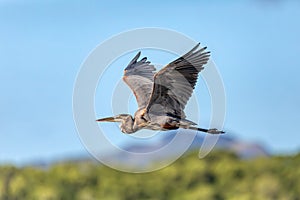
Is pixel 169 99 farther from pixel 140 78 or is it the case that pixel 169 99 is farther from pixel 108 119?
pixel 140 78

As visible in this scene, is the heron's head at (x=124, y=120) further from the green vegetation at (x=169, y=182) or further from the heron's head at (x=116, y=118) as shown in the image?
the green vegetation at (x=169, y=182)

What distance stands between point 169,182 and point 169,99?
3189 inches

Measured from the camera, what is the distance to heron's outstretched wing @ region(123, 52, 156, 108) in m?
23.0

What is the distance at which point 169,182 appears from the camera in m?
103

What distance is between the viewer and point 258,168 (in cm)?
10975

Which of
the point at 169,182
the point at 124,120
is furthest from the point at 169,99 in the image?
the point at 169,182

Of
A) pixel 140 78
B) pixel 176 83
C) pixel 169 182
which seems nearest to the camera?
pixel 176 83

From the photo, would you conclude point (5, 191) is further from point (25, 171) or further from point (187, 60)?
point (187, 60)

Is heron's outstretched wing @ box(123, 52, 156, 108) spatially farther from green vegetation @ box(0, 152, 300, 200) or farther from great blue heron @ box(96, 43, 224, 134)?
green vegetation @ box(0, 152, 300, 200)

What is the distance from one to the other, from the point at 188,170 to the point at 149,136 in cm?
8183

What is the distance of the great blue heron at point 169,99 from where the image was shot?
2200 centimetres

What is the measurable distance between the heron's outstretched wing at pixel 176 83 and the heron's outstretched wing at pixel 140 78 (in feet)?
1.13

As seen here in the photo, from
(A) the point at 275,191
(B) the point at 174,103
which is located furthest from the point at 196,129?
(A) the point at 275,191

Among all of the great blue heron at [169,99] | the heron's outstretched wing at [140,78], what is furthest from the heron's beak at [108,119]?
the heron's outstretched wing at [140,78]
